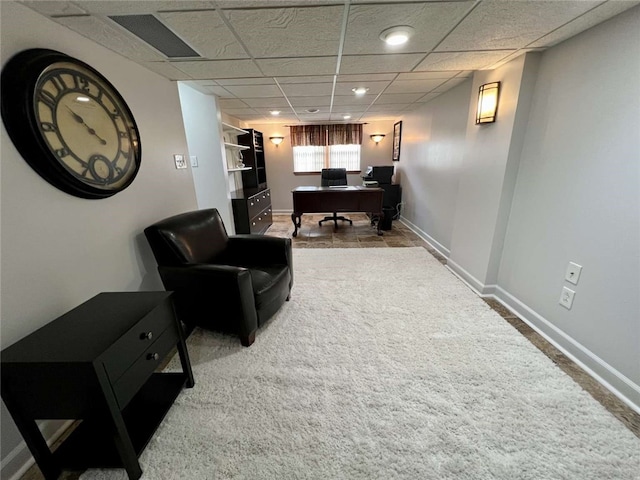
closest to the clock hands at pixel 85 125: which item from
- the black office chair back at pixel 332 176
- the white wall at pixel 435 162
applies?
the white wall at pixel 435 162

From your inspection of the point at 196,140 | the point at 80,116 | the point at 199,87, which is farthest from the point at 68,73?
the point at 196,140

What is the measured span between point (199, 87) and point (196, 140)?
2.28 feet

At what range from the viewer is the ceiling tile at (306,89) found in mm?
2764

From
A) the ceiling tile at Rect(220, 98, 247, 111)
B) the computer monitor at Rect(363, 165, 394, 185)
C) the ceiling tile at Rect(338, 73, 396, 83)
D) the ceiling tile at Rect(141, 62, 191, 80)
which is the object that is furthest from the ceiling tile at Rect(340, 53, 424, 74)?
the computer monitor at Rect(363, 165, 394, 185)

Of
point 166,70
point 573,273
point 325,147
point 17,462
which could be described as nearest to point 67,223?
point 17,462

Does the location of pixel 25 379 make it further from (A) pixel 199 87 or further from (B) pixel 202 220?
(A) pixel 199 87

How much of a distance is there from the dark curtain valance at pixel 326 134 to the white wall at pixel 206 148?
8.88 feet

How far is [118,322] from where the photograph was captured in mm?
1078

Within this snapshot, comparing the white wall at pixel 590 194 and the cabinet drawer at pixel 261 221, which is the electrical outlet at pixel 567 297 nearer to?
the white wall at pixel 590 194

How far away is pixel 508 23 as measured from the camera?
1436mm

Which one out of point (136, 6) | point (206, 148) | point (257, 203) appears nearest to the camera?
point (136, 6)

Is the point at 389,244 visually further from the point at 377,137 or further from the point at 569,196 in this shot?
the point at 377,137

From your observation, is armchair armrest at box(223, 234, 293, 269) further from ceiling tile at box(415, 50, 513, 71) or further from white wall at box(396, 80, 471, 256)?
white wall at box(396, 80, 471, 256)

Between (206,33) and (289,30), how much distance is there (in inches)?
19.6
